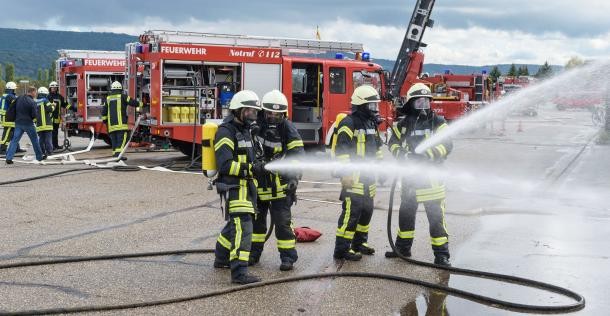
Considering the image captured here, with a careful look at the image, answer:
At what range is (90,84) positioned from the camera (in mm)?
18969

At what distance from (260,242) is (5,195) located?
18.5 feet

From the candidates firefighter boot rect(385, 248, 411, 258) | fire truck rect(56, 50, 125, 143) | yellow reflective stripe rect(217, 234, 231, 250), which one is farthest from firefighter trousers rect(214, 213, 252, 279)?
fire truck rect(56, 50, 125, 143)

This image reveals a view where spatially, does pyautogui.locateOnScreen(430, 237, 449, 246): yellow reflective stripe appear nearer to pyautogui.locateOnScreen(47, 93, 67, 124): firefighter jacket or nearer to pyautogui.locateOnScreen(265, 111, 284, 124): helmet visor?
pyautogui.locateOnScreen(265, 111, 284, 124): helmet visor

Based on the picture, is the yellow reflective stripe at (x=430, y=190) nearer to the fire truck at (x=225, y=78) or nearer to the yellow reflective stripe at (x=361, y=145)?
the yellow reflective stripe at (x=361, y=145)

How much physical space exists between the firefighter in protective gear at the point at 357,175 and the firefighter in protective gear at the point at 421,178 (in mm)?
290

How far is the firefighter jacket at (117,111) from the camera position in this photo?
14.6m

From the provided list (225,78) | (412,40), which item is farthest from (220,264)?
(412,40)

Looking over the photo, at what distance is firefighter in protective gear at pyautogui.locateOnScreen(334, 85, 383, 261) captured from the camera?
6.69 meters

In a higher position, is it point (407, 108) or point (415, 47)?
point (415, 47)

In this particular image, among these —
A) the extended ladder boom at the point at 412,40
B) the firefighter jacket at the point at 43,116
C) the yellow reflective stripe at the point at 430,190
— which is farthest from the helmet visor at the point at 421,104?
the extended ladder boom at the point at 412,40

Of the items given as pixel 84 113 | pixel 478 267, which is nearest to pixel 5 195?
pixel 478 267

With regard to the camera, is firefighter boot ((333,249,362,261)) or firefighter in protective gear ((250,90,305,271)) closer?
firefighter in protective gear ((250,90,305,271))

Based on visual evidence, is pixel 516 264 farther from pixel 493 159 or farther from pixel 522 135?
pixel 522 135

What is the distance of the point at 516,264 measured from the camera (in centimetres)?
662
